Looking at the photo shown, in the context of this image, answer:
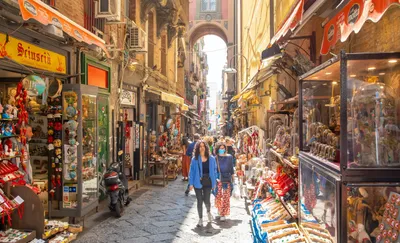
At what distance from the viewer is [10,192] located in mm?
4727

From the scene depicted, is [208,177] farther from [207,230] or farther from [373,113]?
[373,113]

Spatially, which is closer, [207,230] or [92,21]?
[207,230]

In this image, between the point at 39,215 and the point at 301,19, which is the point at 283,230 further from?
the point at 39,215

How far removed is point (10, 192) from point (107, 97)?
4.28m

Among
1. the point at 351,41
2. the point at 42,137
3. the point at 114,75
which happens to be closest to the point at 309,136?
the point at 351,41

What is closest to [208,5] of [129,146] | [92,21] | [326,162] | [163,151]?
[163,151]

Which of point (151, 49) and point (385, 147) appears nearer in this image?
point (385, 147)

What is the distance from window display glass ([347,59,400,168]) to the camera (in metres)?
2.58

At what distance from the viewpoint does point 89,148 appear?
6.91 metres

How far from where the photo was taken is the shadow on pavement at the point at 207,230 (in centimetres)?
631

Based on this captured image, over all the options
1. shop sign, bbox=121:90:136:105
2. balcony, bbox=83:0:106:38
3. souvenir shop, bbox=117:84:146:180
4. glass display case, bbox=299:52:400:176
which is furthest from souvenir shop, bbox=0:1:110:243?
glass display case, bbox=299:52:400:176

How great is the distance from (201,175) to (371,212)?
4.19 meters

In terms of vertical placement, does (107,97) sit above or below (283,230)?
above

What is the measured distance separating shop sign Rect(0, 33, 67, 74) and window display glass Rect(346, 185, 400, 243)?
4228mm
